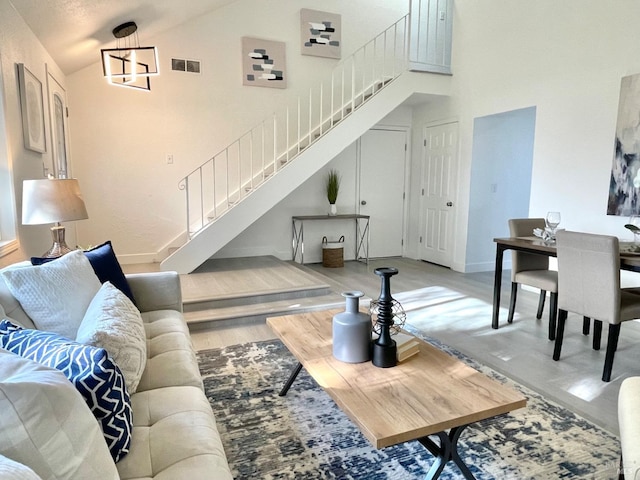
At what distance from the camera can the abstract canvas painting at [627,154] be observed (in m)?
3.42

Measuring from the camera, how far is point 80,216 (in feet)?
8.29

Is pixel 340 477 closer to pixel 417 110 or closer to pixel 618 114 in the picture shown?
pixel 618 114

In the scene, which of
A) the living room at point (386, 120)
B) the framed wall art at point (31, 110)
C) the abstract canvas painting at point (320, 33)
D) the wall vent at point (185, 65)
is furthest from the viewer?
the abstract canvas painting at point (320, 33)

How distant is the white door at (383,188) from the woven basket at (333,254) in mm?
801

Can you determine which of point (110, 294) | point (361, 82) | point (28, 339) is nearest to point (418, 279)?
point (361, 82)

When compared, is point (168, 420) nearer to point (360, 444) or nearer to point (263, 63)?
point (360, 444)

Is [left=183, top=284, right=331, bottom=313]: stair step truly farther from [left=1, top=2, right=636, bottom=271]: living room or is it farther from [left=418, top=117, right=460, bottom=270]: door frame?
[left=418, top=117, right=460, bottom=270]: door frame

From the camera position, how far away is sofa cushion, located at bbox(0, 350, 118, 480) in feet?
2.32

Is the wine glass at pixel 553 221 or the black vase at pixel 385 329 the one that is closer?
the black vase at pixel 385 329

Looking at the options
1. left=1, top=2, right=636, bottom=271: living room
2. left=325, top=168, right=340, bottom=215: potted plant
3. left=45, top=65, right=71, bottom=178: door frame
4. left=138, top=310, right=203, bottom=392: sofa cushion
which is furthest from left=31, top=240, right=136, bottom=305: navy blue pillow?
left=325, top=168, right=340, bottom=215: potted plant

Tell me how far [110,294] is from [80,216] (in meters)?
1.10

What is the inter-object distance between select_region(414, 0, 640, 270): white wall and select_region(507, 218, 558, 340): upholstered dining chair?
746 millimetres

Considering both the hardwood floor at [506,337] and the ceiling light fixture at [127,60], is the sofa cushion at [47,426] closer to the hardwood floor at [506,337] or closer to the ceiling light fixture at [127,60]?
the hardwood floor at [506,337]

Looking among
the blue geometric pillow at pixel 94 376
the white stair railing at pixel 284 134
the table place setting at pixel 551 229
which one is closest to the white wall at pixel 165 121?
the white stair railing at pixel 284 134
